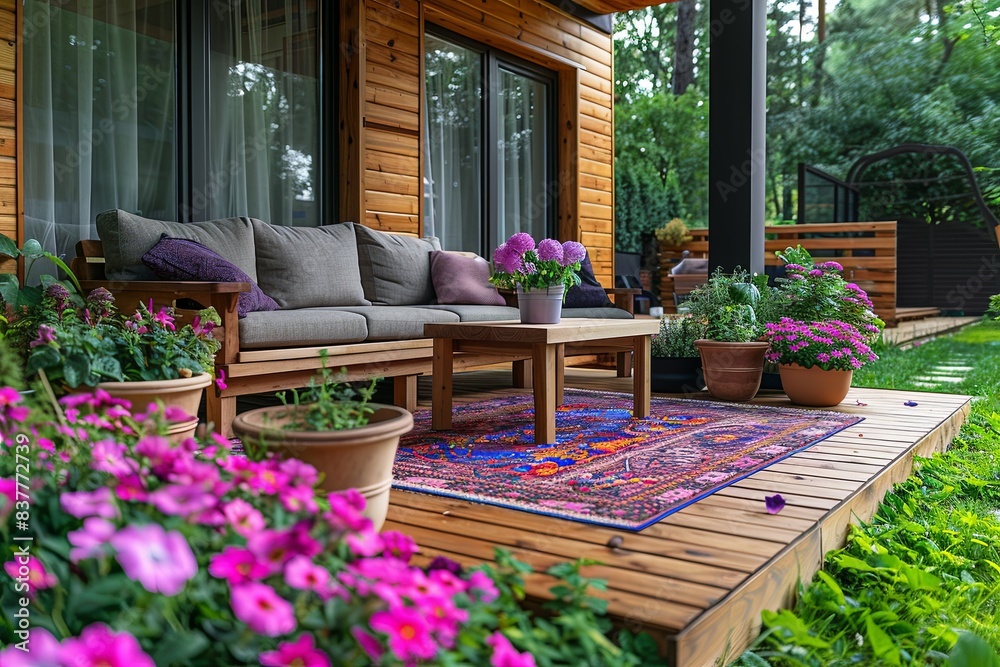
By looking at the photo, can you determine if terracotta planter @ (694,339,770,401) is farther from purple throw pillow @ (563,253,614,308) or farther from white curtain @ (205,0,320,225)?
white curtain @ (205,0,320,225)

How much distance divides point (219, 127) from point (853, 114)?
1414 centimetres

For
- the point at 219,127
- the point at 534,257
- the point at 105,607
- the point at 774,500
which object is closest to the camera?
the point at 105,607

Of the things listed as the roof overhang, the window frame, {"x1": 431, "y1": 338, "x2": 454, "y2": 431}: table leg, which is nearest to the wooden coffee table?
{"x1": 431, "y1": 338, "x2": 454, "y2": 431}: table leg

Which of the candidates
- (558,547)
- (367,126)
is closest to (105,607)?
(558,547)

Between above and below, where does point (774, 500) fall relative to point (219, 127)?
below

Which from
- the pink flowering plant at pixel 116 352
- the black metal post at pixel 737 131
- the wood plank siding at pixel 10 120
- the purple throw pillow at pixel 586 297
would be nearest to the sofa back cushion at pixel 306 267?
the wood plank siding at pixel 10 120

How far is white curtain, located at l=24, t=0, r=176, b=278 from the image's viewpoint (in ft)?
11.7

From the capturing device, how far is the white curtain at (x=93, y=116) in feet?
11.7

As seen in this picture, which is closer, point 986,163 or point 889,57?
point 986,163

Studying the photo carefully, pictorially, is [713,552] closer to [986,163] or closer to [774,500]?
[774,500]

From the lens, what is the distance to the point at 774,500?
1.99m

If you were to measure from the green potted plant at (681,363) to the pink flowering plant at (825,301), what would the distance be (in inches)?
18.2

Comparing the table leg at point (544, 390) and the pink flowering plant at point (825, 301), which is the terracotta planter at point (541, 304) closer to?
the table leg at point (544, 390)

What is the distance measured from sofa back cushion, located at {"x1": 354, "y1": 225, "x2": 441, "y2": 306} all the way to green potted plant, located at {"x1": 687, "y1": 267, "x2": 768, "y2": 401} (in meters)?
1.55
